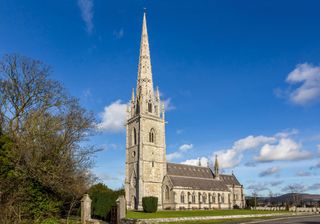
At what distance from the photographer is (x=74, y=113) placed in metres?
23.5

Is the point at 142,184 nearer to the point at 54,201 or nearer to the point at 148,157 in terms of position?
the point at 148,157

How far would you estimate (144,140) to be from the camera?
5781 centimetres

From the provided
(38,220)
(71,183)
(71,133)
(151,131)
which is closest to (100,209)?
(71,183)

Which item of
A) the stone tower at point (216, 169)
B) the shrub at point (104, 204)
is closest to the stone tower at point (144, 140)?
the stone tower at point (216, 169)

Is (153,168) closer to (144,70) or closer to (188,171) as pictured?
(188,171)

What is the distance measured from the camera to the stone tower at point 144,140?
183 ft

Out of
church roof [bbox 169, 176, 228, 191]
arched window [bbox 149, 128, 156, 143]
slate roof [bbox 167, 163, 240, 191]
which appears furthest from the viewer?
slate roof [bbox 167, 163, 240, 191]

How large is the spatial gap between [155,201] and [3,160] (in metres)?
32.3

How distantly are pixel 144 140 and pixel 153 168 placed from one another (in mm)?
5513

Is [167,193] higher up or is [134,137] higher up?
[134,137]

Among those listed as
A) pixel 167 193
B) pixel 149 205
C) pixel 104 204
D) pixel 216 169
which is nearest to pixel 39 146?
pixel 104 204

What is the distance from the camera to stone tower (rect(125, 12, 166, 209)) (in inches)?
2195

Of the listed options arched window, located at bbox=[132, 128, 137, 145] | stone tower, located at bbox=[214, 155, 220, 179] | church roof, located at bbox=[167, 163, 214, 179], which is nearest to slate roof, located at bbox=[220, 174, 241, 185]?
stone tower, located at bbox=[214, 155, 220, 179]

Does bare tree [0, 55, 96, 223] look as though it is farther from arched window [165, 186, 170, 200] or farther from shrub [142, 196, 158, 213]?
arched window [165, 186, 170, 200]
